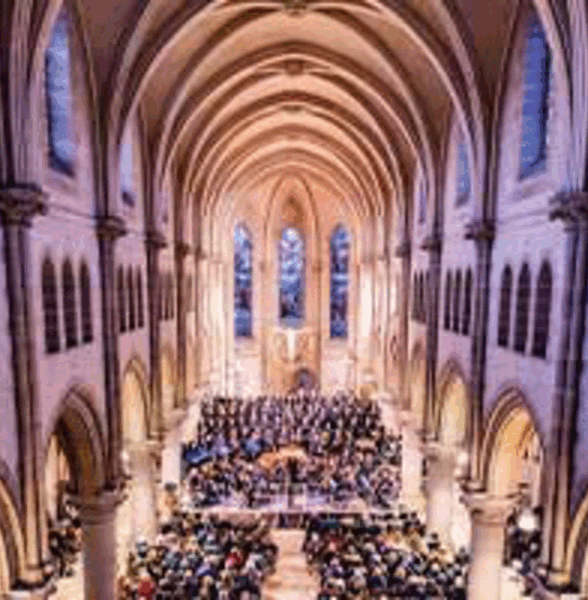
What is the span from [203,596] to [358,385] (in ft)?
94.6

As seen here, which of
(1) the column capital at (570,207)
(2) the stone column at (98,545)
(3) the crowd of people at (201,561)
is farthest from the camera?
(3) the crowd of people at (201,561)

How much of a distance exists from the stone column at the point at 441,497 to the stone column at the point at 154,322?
30.4 feet

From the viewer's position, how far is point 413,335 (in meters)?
26.8

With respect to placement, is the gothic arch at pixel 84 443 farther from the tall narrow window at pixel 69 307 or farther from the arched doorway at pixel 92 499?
the tall narrow window at pixel 69 307

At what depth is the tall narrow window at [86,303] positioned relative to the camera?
15.9 m

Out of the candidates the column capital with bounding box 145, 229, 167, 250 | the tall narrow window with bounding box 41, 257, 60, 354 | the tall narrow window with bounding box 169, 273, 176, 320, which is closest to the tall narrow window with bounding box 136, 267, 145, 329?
the column capital with bounding box 145, 229, 167, 250

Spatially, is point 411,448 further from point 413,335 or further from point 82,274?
point 82,274

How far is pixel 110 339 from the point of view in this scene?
1733 centimetres

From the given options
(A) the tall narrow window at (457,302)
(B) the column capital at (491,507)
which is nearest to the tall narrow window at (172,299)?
(A) the tall narrow window at (457,302)

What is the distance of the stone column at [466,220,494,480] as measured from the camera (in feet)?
56.3

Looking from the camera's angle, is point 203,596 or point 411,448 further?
point 411,448

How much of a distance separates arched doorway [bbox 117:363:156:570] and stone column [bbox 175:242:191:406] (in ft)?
16.5

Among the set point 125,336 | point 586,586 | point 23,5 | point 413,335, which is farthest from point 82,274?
point 413,335

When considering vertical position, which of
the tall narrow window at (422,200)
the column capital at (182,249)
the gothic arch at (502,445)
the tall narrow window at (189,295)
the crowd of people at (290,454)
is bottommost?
the crowd of people at (290,454)
